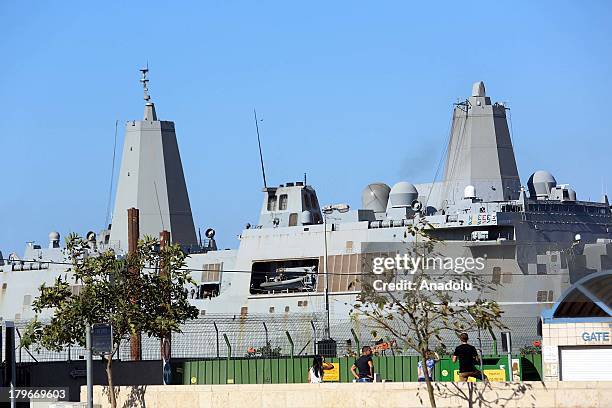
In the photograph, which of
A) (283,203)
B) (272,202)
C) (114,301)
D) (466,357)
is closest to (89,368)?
(114,301)

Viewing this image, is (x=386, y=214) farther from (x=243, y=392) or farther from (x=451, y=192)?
(x=243, y=392)

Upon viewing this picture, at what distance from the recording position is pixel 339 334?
62.6 m

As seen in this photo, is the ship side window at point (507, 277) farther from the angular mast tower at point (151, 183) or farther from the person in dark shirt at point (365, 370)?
the person in dark shirt at point (365, 370)

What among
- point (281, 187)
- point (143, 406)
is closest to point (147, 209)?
point (281, 187)

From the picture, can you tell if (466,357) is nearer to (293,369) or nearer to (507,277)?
(293,369)

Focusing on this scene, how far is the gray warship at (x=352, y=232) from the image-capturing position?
59188 mm

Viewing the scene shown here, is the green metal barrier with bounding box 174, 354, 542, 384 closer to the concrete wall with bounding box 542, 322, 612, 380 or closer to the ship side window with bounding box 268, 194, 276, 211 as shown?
the concrete wall with bounding box 542, 322, 612, 380

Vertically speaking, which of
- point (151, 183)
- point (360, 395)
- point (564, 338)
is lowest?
point (360, 395)

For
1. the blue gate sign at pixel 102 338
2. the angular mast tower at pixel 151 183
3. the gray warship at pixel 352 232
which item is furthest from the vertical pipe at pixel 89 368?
the angular mast tower at pixel 151 183

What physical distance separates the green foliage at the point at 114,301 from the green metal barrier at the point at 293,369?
6.13ft

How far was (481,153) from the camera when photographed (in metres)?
68.0

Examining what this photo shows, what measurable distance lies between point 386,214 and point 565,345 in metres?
37.9

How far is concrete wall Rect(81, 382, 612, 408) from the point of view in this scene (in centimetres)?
2473

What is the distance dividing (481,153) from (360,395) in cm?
4278
